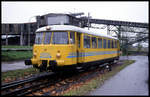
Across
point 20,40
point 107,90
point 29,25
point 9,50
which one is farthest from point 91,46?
point 20,40

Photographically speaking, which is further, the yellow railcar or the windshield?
the windshield

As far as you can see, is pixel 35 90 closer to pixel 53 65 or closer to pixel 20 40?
pixel 53 65

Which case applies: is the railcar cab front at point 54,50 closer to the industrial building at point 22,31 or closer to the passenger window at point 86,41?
the passenger window at point 86,41

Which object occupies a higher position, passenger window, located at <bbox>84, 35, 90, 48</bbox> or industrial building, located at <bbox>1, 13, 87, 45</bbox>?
industrial building, located at <bbox>1, 13, 87, 45</bbox>

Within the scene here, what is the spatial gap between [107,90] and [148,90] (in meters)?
1.79

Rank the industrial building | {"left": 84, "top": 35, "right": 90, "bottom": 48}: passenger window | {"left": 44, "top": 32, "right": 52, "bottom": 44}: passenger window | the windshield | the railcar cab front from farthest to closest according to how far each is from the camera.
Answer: the industrial building
{"left": 84, "top": 35, "right": 90, "bottom": 48}: passenger window
{"left": 44, "top": 32, "right": 52, "bottom": 44}: passenger window
the windshield
the railcar cab front

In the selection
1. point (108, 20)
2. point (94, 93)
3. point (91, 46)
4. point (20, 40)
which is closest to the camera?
point (94, 93)

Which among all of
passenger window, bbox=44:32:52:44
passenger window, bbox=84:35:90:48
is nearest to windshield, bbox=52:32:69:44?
passenger window, bbox=44:32:52:44

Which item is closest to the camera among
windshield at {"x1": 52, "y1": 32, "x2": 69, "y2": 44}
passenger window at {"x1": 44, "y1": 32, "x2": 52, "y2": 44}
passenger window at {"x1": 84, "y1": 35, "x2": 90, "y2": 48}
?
windshield at {"x1": 52, "y1": 32, "x2": 69, "y2": 44}

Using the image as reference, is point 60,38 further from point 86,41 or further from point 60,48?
point 86,41

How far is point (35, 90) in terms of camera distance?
25.8 feet

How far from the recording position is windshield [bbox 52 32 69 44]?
10.3 meters

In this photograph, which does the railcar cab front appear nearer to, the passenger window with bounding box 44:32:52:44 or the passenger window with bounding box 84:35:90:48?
the passenger window with bounding box 44:32:52:44

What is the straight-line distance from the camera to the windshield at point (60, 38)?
10336 mm
